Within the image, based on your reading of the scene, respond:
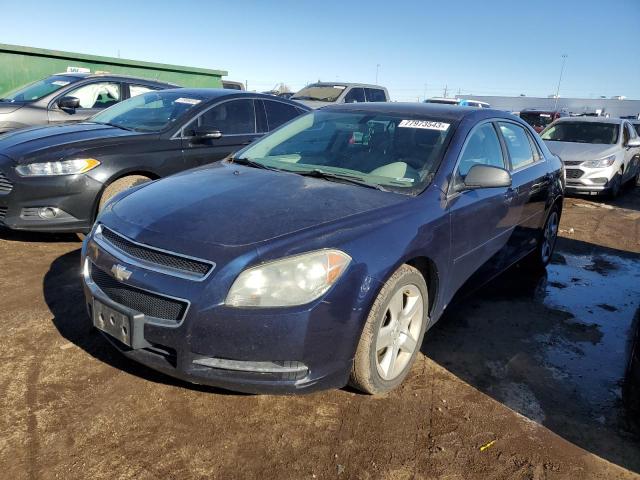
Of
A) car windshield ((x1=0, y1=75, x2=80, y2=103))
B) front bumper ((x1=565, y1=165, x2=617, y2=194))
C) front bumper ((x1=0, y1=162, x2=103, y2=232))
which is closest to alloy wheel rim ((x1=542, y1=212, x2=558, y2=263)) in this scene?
front bumper ((x1=0, y1=162, x2=103, y2=232))

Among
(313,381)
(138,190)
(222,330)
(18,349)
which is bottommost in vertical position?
(18,349)

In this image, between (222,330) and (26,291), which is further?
(26,291)

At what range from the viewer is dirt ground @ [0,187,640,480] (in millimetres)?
2197

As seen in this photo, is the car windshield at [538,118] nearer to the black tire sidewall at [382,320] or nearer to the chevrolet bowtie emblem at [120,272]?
the black tire sidewall at [382,320]

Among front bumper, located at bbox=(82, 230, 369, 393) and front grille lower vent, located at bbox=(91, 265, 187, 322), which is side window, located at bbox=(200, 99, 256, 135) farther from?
front bumper, located at bbox=(82, 230, 369, 393)

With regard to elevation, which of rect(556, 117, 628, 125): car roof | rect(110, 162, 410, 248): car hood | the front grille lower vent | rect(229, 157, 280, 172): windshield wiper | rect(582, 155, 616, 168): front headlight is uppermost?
rect(556, 117, 628, 125): car roof

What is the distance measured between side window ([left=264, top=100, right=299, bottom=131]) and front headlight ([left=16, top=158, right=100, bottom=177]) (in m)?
2.31

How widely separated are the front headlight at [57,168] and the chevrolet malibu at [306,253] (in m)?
1.66

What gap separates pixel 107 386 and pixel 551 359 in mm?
2745

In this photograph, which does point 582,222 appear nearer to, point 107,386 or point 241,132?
point 241,132

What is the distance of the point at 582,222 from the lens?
25.1 ft

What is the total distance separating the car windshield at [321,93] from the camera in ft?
42.8

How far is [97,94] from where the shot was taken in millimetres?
7605

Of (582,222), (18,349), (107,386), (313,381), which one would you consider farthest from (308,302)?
(582,222)
